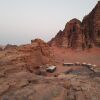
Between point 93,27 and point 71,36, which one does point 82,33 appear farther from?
point 93,27

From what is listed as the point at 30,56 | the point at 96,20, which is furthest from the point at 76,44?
the point at 30,56

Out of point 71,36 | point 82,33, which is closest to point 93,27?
point 82,33

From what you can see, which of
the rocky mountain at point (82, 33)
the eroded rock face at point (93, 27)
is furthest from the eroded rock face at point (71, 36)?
the eroded rock face at point (93, 27)

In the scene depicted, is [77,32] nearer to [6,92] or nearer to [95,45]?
[95,45]

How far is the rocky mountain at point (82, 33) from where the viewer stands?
34688mm

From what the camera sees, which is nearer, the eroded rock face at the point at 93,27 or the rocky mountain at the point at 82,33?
the eroded rock face at the point at 93,27

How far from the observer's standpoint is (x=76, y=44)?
115 ft

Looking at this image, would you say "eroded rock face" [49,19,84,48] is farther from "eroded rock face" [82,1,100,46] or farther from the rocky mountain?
"eroded rock face" [82,1,100,46]

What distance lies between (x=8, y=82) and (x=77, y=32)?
1054 inches

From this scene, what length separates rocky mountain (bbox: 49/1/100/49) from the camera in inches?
1366

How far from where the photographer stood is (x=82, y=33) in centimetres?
3634

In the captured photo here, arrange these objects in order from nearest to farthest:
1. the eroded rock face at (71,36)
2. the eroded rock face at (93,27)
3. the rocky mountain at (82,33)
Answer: the eroded rock face at (93,27) → the rocky mountain at (82,33) → the eroded rock face at (71,36)

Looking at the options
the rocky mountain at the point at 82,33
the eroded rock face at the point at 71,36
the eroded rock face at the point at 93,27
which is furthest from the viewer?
the eroded rock face at the point at 71,36

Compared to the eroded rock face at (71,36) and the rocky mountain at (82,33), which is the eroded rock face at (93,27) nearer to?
the rocky mountain at (82,33)
